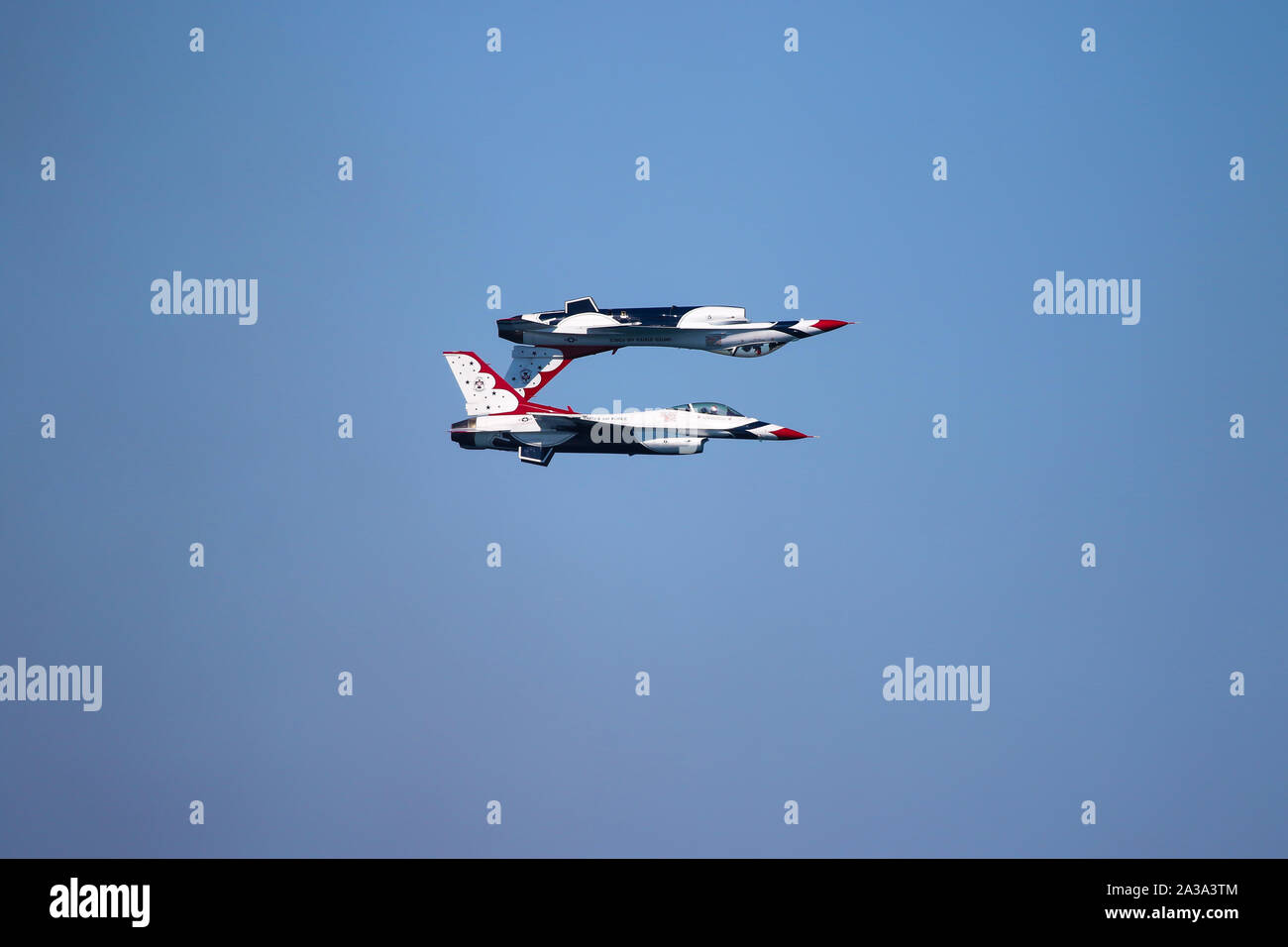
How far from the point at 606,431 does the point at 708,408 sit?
3.69 metres

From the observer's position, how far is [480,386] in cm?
6381

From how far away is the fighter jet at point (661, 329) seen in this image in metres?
61.2

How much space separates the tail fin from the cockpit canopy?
602cm

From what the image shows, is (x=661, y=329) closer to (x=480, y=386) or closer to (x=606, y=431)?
(x=606, y=431)

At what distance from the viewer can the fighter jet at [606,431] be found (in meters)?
60.7

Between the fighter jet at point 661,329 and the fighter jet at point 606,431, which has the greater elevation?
the fighter jet at point 661,329

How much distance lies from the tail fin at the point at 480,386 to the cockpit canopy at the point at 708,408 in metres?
6.02

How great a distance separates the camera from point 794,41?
6350cm

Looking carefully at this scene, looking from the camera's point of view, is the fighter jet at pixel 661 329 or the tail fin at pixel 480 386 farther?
the tail fin at pixel 480 386

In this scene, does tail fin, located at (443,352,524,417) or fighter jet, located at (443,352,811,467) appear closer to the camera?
fighter jet, located at (443,352,811,467)

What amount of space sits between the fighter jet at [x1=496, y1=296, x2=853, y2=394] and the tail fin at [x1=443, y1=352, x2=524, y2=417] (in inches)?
74.7

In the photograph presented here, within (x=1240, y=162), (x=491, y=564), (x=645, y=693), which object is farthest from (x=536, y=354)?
(x=1240, y=162)

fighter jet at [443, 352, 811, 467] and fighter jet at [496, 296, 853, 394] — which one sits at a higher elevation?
fighter jet at [496, 296, 853, 394]

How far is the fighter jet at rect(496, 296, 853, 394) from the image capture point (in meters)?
61.2
